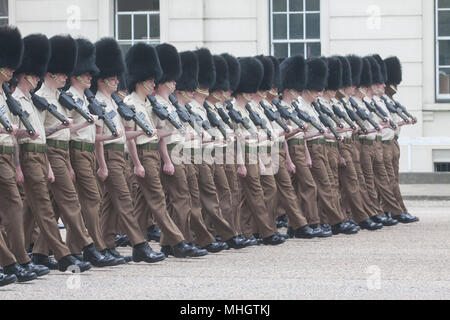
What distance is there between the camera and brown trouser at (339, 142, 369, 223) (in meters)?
15.3

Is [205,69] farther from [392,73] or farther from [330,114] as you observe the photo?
[392,73]

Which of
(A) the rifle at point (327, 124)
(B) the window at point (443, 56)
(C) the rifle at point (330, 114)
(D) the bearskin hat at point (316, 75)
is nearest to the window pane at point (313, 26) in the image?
(B) the window at point (443, 56)

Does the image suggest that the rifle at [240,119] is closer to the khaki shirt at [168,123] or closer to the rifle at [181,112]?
the rifle at [181,112]

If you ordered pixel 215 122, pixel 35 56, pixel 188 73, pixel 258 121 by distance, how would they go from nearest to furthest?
pixel 35 56 → pixel 215 122 → pixel 188 73 → pixel 258 121

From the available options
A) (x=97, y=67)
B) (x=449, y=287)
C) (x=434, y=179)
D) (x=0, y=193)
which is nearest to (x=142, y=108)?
(x=97, y=67)

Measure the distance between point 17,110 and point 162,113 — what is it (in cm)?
206

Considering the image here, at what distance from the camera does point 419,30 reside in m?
22.8

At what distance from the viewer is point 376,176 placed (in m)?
16.0

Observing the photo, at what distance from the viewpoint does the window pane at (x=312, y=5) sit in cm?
2329

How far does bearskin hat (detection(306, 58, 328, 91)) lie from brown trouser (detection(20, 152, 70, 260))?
5181 millimetres

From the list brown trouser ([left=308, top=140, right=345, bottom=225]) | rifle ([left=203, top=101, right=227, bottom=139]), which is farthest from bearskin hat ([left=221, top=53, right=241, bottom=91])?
brown trouser ([left=308, top=140, right=345, bottom=225])

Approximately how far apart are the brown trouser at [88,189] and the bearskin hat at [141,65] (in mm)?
1288

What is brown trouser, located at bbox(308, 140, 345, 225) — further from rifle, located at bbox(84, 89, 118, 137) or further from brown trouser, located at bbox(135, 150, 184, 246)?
rifle, located at bbox(84, 89, 118, 137)

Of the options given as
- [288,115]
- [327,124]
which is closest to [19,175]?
[288,115]
